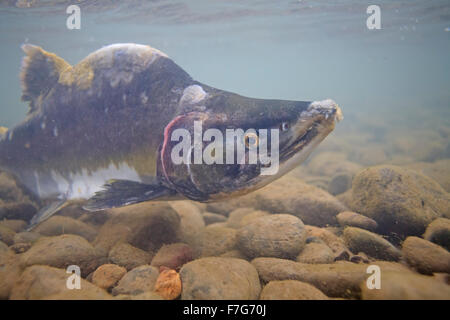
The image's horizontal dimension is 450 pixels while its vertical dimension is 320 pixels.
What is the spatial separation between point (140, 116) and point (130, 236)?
1665 millimetres

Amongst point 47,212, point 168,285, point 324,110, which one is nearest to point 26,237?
point 47,212

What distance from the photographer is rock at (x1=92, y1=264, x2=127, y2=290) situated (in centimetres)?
267

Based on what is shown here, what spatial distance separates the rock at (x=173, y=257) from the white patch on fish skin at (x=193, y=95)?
5.93 feet

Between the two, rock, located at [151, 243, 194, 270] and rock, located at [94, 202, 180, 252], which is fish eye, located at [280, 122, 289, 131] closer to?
rock, located at [151, 243, 194, 270]

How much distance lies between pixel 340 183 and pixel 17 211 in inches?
280

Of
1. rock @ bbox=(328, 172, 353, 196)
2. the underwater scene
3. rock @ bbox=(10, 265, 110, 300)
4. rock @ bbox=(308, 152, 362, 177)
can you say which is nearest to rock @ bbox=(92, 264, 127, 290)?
the underwater scene

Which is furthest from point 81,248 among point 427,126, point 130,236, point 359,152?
point 427,126

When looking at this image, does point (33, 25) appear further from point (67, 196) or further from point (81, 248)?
point (81, 248)

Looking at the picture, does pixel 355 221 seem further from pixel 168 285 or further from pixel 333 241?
pixel 168 285

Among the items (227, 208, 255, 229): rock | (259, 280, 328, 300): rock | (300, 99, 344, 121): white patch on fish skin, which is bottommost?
(227, 208, 255, 229): rock

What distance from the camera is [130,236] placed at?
347 cm

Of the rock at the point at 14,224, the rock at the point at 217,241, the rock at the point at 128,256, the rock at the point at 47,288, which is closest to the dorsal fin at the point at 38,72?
the rock at the point at 14,224

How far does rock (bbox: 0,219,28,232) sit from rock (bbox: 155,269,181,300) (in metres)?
3.02

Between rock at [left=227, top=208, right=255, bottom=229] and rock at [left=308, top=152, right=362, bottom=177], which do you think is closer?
rock at [left=227, top=208, right=255, bottom=229]
